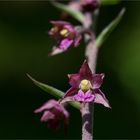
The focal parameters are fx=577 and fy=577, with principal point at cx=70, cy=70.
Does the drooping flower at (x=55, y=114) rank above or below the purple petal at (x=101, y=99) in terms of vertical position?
above

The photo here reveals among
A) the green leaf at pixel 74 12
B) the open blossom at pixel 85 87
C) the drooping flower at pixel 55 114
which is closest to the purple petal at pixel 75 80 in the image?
the open blossom at pixel 85 87

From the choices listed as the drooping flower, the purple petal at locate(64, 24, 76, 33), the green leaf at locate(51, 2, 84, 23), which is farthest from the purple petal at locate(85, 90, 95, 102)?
the green leaf at locate(51, 2, 84, 23)

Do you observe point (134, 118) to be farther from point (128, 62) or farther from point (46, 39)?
point (46, 39)

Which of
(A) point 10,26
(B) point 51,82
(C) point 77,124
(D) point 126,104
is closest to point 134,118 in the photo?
(D) point 126,104

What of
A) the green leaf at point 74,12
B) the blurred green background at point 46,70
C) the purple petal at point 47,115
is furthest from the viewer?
A: the blurred green background at point 46,70

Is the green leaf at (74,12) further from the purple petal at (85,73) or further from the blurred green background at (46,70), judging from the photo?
the blurred green background at (46,70)

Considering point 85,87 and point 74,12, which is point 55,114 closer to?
point 85,87
